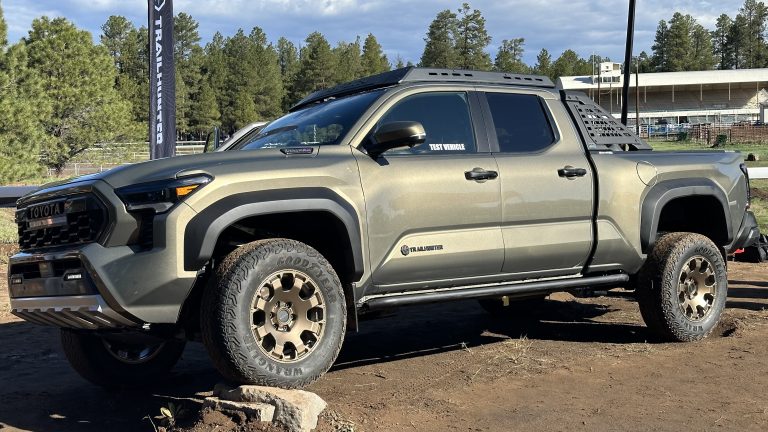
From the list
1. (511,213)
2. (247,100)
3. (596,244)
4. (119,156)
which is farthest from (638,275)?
(247,100)

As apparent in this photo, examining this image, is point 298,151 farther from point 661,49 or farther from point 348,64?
point 661,49

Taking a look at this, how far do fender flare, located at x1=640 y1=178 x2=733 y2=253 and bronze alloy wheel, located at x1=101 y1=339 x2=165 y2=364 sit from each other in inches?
143

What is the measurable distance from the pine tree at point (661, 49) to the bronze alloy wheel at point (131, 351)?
386ft

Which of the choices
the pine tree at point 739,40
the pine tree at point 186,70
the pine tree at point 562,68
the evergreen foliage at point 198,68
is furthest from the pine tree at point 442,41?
the pine tree at point 739,40

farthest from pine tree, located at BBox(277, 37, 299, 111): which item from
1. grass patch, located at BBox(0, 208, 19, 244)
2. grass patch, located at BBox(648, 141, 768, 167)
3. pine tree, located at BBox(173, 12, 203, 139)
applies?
grass patch, located at BBox(0, 208, 19, 244)

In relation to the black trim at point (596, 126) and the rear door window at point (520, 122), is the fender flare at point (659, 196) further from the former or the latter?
the rear door window at point (520, 122)

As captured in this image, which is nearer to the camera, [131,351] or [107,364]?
[107,364]

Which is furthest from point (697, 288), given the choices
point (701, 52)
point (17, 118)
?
point (701, 52)

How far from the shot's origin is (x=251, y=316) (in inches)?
165

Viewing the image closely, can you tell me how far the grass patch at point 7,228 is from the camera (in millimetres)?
12750

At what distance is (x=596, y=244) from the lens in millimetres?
5625

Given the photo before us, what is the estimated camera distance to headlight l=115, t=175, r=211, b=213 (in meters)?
4.09

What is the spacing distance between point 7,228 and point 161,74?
457 centimetres

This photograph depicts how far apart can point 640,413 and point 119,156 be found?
3276 cm
